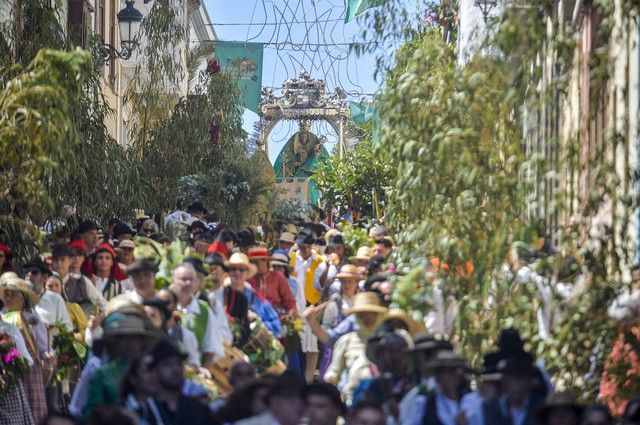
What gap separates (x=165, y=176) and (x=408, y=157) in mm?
16993

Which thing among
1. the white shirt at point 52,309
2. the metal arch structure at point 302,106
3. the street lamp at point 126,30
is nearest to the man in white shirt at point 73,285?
the white shirt at point 52,309

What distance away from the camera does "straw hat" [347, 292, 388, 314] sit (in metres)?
13.9

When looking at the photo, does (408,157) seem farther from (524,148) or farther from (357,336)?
(357,336)

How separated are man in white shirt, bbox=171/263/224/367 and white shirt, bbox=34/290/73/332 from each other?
2.51m

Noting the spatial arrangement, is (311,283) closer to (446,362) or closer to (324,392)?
Result: (446,362)

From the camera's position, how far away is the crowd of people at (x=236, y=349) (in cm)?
999

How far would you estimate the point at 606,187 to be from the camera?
41.6ft

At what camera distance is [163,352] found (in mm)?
10039

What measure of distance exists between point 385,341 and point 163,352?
8.24ft

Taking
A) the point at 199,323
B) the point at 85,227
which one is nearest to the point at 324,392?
the point at 199,323

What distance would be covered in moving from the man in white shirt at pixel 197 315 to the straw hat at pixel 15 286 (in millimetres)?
1801

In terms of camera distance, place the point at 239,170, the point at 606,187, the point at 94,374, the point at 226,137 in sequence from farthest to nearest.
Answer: the point at 226,137 → the point at 239,170 → the point at 606,187 → the point at 94,374

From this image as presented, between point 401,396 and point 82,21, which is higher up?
point 82,21

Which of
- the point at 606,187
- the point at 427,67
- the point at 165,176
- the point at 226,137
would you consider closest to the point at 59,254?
the point at 427,67
